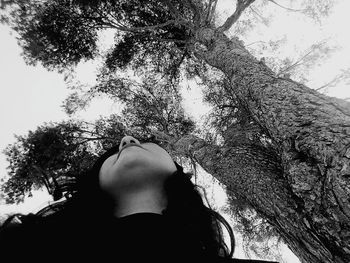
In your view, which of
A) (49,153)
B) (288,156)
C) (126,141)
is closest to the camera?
(288,156)

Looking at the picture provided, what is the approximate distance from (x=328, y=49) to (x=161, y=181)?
8.43 metres

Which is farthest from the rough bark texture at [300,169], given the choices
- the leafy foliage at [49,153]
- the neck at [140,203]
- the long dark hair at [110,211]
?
the leafy foliage at [49,153]

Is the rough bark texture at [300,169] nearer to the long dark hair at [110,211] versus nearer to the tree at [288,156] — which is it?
the tree at [288,156]

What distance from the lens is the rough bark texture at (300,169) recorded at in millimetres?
1348

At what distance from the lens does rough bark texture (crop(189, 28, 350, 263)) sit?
53.1 inches

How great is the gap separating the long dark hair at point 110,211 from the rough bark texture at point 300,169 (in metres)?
0.53

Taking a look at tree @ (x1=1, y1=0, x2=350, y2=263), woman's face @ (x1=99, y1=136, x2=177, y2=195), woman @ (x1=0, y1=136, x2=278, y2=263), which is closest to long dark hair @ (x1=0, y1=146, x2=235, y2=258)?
woman @ (x1=0, y1=136, x2=278, y2=263)

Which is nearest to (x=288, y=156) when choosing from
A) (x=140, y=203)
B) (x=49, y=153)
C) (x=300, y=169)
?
(x=300, y=169)

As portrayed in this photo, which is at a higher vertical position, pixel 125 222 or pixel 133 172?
pixel 133 172

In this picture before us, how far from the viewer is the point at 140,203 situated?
204 centimetres

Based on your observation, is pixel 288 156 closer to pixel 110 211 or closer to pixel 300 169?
pixel 300 169

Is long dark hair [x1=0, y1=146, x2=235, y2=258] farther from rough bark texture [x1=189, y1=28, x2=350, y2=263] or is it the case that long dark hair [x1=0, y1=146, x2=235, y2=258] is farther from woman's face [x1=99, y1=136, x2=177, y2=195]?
rough bark texture [x1=189, y1=28, x2=350, y2=263]

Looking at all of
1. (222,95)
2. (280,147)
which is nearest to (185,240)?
(280,147)

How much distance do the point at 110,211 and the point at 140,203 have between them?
25cm
